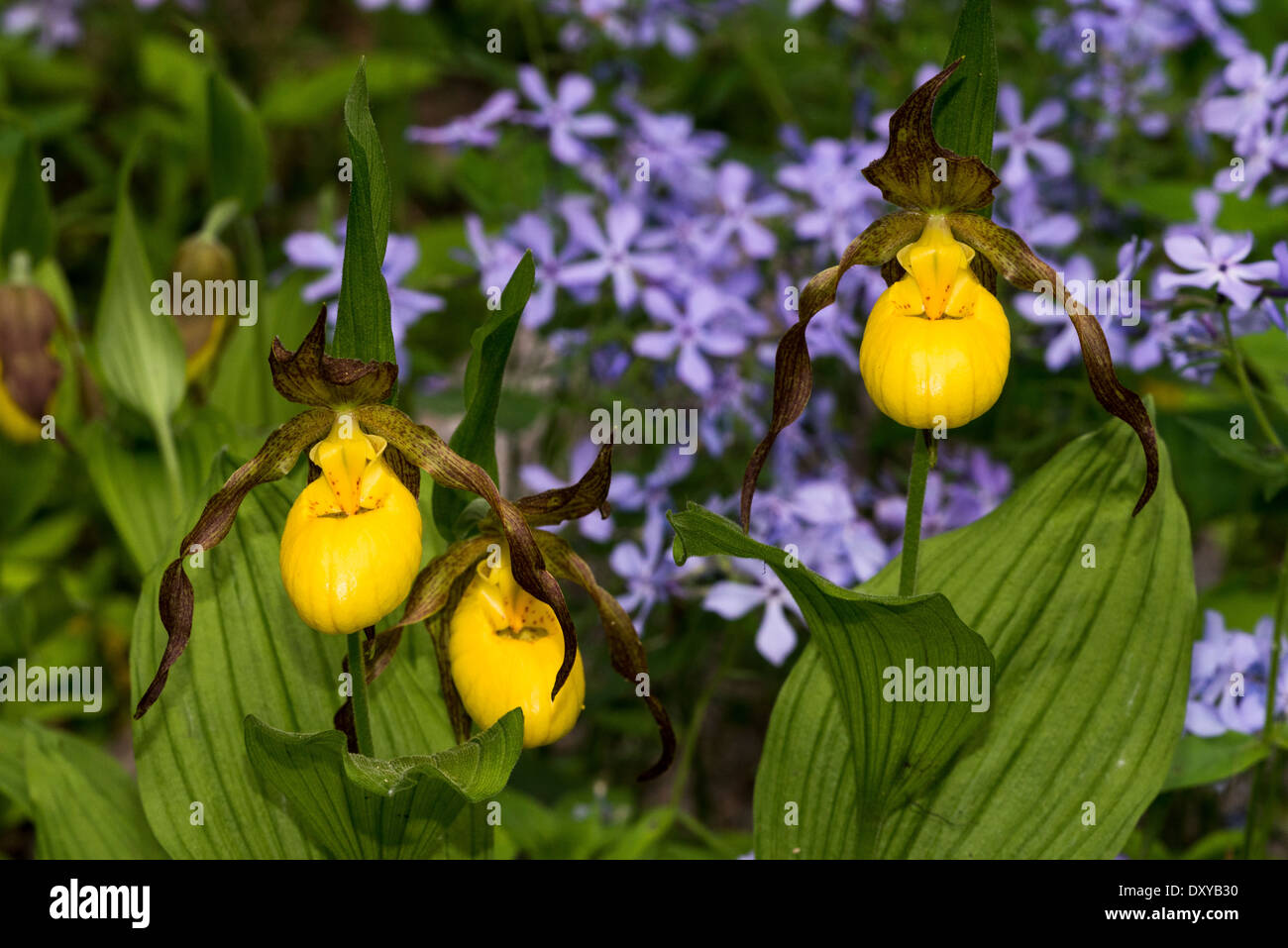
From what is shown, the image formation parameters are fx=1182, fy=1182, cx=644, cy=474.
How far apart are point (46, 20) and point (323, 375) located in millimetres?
2764

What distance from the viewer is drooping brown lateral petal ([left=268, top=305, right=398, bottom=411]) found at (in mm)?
964

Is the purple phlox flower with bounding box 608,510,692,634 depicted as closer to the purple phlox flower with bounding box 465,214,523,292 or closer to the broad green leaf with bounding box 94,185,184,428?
the purple phlox flower with bounding box 465,214,523,292

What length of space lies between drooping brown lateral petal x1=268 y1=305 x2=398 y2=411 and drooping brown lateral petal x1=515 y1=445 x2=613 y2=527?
18cm

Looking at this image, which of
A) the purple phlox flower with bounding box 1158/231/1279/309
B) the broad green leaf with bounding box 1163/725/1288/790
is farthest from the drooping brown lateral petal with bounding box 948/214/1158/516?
the broad green leaf with bounding box 1163/725/1288/790

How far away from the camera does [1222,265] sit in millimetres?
1354

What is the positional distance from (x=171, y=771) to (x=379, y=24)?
2894 mm

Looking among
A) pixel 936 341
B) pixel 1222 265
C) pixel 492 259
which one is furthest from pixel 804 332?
pixel 492 259

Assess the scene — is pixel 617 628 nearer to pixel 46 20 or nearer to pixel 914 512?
pixel 914 512

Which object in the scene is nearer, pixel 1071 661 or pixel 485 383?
pixel 485 383

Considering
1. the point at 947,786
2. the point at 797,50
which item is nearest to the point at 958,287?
the point at 947,786

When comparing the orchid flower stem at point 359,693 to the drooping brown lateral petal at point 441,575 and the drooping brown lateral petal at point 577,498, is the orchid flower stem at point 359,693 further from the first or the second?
the drooping brown lateral petal at point 577,498

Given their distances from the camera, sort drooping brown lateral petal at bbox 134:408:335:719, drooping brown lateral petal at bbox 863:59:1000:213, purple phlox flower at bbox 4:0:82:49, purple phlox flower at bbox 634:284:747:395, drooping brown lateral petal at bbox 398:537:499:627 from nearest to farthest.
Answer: drooping brown lateral petal at bbox 863:59:1000:213
drooping brown lateral petal at bbox 134:408:335:719
drooping brown lateral petal at bbox 398:537:499:627
purple phlox flower at bbox 634:284:747:395
purple phlox flower at bbox 4:0:82:49

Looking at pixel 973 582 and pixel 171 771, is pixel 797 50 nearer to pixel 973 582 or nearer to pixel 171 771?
pixel 973 582

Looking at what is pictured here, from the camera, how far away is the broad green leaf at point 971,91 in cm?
102
